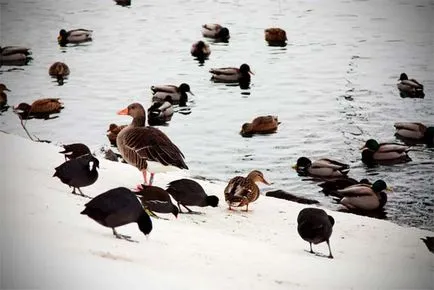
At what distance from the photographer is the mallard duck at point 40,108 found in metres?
16.9

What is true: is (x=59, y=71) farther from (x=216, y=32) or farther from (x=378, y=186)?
(x=378, y=186)

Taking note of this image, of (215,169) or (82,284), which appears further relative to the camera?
(215,169)

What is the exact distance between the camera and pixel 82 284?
213 inches

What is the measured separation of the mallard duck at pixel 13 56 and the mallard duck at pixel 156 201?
15.3 metres

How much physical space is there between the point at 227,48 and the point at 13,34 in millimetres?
7542

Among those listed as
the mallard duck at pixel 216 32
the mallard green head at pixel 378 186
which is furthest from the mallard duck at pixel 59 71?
the mallard green head at pixel 378 186

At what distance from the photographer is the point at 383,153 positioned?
14.4 m

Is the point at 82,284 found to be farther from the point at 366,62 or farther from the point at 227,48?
the point at 227,48

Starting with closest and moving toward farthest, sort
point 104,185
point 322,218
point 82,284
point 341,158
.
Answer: point 82,284
point 322,218
point 104,185
point 341,158

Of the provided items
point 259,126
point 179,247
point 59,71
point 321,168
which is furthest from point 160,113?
point 179,247

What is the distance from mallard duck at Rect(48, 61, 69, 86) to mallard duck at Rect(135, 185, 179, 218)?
42.4 feet

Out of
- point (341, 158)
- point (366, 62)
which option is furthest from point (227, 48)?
point (341, 158)

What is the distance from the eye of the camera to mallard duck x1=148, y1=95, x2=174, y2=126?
17344 millimetres

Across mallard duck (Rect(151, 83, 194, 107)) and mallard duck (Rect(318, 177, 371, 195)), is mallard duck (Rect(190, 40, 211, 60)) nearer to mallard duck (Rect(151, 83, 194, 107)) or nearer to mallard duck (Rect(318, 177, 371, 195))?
mallard duck (Rect(151, 83, 194, 107))
